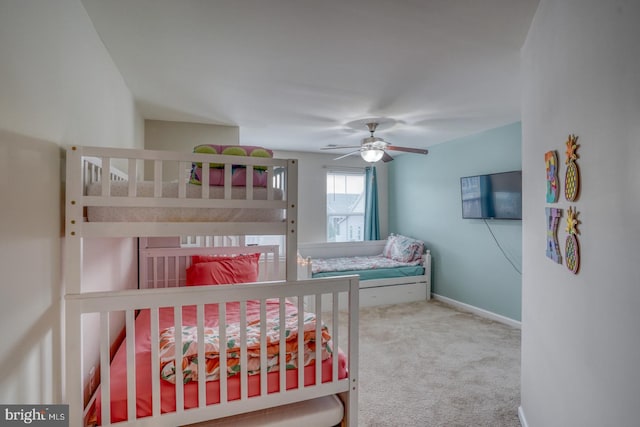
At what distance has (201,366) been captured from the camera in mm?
1390

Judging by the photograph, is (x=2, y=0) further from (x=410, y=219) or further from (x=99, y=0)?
(x=410, y=219)

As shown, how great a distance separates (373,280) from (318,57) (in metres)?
3.15

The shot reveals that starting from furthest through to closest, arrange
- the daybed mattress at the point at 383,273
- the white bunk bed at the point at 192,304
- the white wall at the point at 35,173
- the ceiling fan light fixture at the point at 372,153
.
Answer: the daybed mattress at the point at 383,273 < the ceiling fan light fixture at the point at 372,153 < the white bunk bed at the point at 192,304 < the white wall at the point at 35,173

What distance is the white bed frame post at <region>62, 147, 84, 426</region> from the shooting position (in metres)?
1.26

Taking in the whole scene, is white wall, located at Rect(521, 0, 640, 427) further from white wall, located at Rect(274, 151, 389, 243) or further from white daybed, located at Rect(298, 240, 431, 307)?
white wall, located at Rect(274, 151, 389, 243)

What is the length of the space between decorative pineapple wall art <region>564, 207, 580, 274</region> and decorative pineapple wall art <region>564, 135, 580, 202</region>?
6cm

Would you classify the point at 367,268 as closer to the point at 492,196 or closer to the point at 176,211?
the point at 492,196

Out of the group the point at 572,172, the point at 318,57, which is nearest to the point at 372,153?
the point at 318,57

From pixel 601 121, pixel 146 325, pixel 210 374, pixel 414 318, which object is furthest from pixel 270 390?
pixel 414 318

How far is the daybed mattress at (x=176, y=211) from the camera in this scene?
137cm

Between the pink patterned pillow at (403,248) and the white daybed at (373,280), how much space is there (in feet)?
0.43

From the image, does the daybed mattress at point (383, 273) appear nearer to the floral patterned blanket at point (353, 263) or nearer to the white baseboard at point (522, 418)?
the floral patterned blanket at point (353, 263)

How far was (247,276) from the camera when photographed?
3.02 meters

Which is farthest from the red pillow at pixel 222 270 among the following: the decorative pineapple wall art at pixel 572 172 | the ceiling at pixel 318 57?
the decorative pineapple wall art at pixel 572 172
